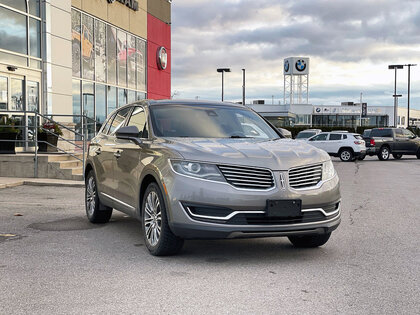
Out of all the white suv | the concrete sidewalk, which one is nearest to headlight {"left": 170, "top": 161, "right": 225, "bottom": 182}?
the concrete sidewalk

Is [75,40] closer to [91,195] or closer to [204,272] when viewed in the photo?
[91,195]

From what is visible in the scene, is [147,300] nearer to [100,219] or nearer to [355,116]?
[100,219]

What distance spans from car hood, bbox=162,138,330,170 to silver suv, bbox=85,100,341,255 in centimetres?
1

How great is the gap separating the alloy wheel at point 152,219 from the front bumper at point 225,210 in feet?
1.26

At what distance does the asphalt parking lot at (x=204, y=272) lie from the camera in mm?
4285

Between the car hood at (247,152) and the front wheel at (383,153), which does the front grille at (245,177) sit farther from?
the front wheel at (383,153)

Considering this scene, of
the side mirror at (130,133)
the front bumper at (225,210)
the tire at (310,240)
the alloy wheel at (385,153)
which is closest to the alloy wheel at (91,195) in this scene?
the side mirror at (130,133)

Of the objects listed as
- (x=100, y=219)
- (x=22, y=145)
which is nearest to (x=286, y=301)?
(x=100, y=219)

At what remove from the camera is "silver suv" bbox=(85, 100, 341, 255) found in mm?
5383

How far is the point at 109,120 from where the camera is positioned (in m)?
8.38

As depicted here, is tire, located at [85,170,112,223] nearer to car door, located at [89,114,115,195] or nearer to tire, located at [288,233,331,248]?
car door, located at [89,114,115,195]

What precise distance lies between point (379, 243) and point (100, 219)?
404cm

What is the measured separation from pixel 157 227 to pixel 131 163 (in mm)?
1089

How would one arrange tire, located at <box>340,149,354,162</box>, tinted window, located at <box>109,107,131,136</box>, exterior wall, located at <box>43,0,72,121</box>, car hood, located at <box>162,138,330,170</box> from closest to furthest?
car hood, located at <box>162,138,330,170</box> < tinted window, located at <box>109,107,131,136</box> < exterior wall, located at <box>43,0,72,121</box> < tire, located at <box>340,149,354,162</box>
